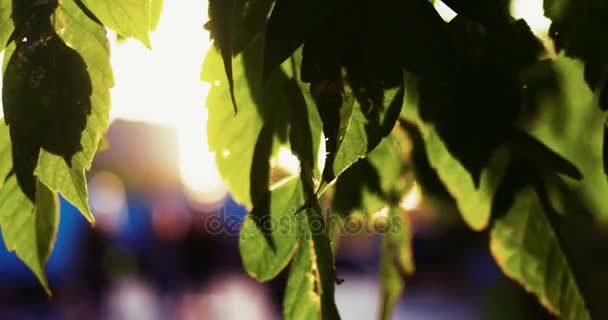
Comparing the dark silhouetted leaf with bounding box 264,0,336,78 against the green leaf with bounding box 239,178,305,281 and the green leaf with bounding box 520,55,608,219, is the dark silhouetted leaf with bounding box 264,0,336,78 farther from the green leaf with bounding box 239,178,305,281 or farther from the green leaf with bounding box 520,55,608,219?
the green leaf with bounding box 520,55,608,219

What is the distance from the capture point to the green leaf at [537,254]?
0.81m

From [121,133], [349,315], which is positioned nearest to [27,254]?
[121,133]

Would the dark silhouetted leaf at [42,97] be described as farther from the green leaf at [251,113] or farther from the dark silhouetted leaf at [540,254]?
the dark silhouetted leaf at [540,254]

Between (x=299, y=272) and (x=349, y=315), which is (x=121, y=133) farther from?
(x=299, y=272)

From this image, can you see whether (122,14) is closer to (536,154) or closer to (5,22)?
(5,22)

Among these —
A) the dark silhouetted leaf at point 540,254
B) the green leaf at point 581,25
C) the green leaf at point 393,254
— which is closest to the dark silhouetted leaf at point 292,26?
the green leaf at point 581,25

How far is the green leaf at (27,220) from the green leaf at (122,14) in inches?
6.1

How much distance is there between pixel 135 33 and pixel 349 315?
9317mm

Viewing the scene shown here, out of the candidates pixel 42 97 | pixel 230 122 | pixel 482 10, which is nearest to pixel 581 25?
pixel 482 10

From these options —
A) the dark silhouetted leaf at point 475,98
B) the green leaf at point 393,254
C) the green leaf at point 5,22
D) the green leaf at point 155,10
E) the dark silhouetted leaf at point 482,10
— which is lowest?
the green leaf at point 393,254

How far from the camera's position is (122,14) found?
0.69 metres

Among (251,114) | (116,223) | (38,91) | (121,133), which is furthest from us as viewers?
(121,133)

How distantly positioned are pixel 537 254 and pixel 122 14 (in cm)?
50

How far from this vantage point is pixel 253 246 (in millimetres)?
Answer: 807
